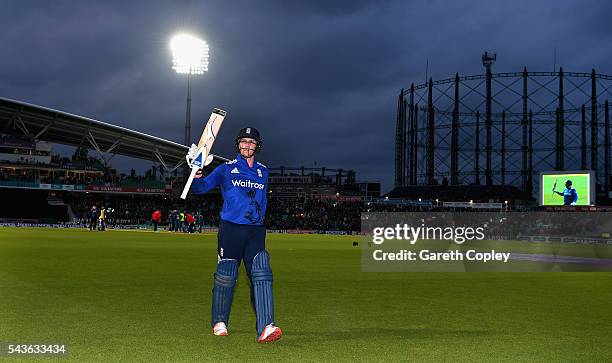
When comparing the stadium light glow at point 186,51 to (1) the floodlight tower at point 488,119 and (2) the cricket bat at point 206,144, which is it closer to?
(2) the cricket bat at point 206,144

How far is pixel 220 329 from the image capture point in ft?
23.3

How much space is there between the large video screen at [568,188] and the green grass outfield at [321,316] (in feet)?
117

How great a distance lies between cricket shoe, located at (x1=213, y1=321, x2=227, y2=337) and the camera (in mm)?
7086

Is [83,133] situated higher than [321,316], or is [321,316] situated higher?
[83,133]

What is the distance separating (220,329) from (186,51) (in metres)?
38.7

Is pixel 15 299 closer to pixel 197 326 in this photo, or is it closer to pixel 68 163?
pixel 197 326

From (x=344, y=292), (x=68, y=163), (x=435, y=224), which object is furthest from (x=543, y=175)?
(x=68, y=163)

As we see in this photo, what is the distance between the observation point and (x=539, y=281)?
51.8 feet

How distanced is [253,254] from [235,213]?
21.0 inches

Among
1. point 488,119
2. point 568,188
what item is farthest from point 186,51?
point 488,119

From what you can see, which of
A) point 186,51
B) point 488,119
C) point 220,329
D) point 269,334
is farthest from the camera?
point 488,119

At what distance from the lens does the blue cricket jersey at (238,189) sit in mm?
7125

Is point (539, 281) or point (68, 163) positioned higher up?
point (68, 163)

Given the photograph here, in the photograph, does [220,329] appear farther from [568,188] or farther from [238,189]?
[568,188]
